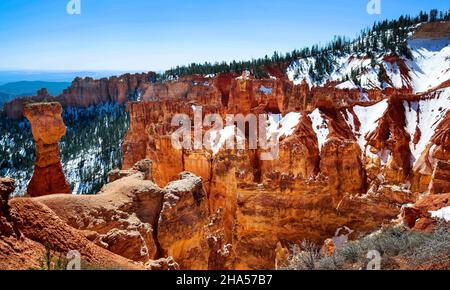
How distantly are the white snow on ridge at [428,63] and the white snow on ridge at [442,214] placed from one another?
50154 millimetres

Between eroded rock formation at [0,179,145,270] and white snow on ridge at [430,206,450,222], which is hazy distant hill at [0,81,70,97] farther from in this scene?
white snow on ridge at [430,206,450,222]

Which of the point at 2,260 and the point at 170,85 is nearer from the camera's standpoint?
the point at 2,260

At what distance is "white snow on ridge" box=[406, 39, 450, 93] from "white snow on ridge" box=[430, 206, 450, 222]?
5015 cm

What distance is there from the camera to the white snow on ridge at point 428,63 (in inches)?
2288

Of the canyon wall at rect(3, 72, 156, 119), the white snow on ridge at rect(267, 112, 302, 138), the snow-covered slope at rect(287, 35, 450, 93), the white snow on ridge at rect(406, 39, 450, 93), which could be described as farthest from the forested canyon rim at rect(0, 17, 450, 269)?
the canyon wall at rect(3, 72, 156, 119)

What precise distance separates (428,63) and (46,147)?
209ft

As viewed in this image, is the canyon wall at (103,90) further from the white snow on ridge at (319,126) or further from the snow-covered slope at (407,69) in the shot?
the white snow on ridge at (319,126)

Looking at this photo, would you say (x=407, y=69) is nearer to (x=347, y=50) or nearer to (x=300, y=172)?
(x=347, y=50)

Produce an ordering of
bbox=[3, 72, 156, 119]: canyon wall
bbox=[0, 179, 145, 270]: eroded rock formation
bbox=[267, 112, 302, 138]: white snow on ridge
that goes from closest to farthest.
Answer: bbox=[0, 179, 145, 270]: eroded rock formation
bbox=[267, 112, 302, 138]: white snow on ridge
bbox=[3, 72, 156, 119]: canyon wall

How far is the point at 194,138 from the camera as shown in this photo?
101ft

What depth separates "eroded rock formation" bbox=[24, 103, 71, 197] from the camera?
59.4 ft
